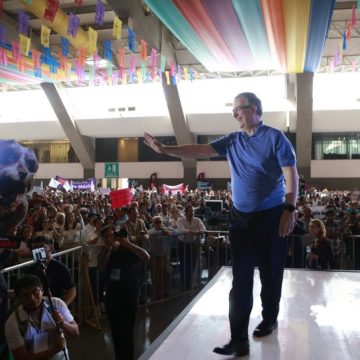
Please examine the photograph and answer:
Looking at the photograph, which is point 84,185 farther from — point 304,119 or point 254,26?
Result: point 254,26

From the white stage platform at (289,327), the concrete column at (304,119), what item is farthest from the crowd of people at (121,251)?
the concrete column at (304,119)

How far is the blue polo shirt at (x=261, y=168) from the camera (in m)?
2.59

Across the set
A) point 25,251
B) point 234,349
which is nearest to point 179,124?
point 25,251

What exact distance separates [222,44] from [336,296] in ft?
30.3

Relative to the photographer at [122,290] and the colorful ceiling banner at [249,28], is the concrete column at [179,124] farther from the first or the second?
the photographer at [122,290]

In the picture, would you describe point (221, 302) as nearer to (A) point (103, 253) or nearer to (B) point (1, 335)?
(B) point (1, 335)

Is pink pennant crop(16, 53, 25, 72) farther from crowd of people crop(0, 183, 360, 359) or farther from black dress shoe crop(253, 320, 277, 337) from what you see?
black dress shoe crop(253, 320, 277, 337)

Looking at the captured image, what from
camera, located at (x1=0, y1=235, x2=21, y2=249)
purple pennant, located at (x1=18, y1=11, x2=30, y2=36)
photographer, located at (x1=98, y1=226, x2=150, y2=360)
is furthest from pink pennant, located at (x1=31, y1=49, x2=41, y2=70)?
camera, located at (x1=0, y1=235, x2=21, y2=249)

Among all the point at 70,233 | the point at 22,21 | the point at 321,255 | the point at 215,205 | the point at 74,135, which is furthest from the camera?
the point at 74,135

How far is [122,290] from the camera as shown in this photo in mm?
4629

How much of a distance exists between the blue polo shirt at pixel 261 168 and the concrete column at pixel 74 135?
21697mm

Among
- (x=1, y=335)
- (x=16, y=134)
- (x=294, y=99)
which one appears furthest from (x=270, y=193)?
(x=16, y=134)

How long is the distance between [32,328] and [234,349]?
4.94ft

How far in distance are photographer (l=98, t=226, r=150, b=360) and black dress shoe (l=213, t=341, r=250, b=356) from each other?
2.26 meters
